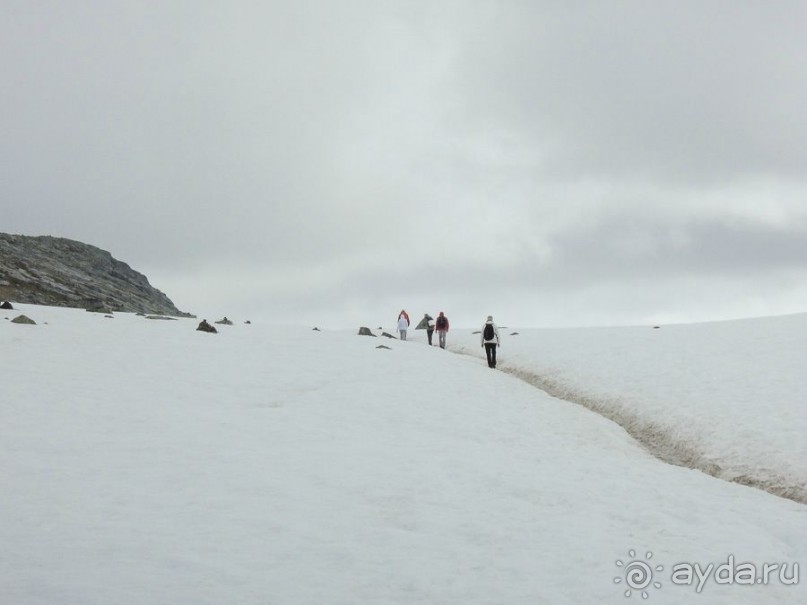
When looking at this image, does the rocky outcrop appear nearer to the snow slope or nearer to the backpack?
the backpack

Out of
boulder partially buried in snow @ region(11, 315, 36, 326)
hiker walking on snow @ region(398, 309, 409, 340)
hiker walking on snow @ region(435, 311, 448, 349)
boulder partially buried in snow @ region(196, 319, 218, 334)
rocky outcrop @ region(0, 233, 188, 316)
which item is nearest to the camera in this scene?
boulder partially buried in snow @ region(11, 315, 36, 326)

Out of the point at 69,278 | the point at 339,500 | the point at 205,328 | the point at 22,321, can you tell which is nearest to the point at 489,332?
the point at 205,328

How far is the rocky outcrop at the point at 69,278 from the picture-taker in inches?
2699

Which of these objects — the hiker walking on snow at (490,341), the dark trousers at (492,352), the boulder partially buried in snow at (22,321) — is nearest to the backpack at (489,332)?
the hiker walking on snow at (490,341)

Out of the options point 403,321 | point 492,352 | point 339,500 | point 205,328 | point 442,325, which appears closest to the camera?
point 339,500

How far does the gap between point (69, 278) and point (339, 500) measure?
84.4 meters

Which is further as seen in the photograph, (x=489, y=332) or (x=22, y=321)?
(x=489, y=332)

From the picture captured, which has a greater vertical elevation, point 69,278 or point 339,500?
point 69,278

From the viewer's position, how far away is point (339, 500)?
36.9 ft

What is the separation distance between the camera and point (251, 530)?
9539mm

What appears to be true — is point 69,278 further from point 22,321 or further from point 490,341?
point 490,341

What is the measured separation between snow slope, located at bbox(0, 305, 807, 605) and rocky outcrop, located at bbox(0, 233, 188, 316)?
30747mm

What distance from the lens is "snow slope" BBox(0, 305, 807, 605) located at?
813cm

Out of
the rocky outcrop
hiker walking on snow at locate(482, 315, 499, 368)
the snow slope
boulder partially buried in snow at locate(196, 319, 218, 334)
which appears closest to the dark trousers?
hiker walking on snow at locate(482, 315, 499, 368)
